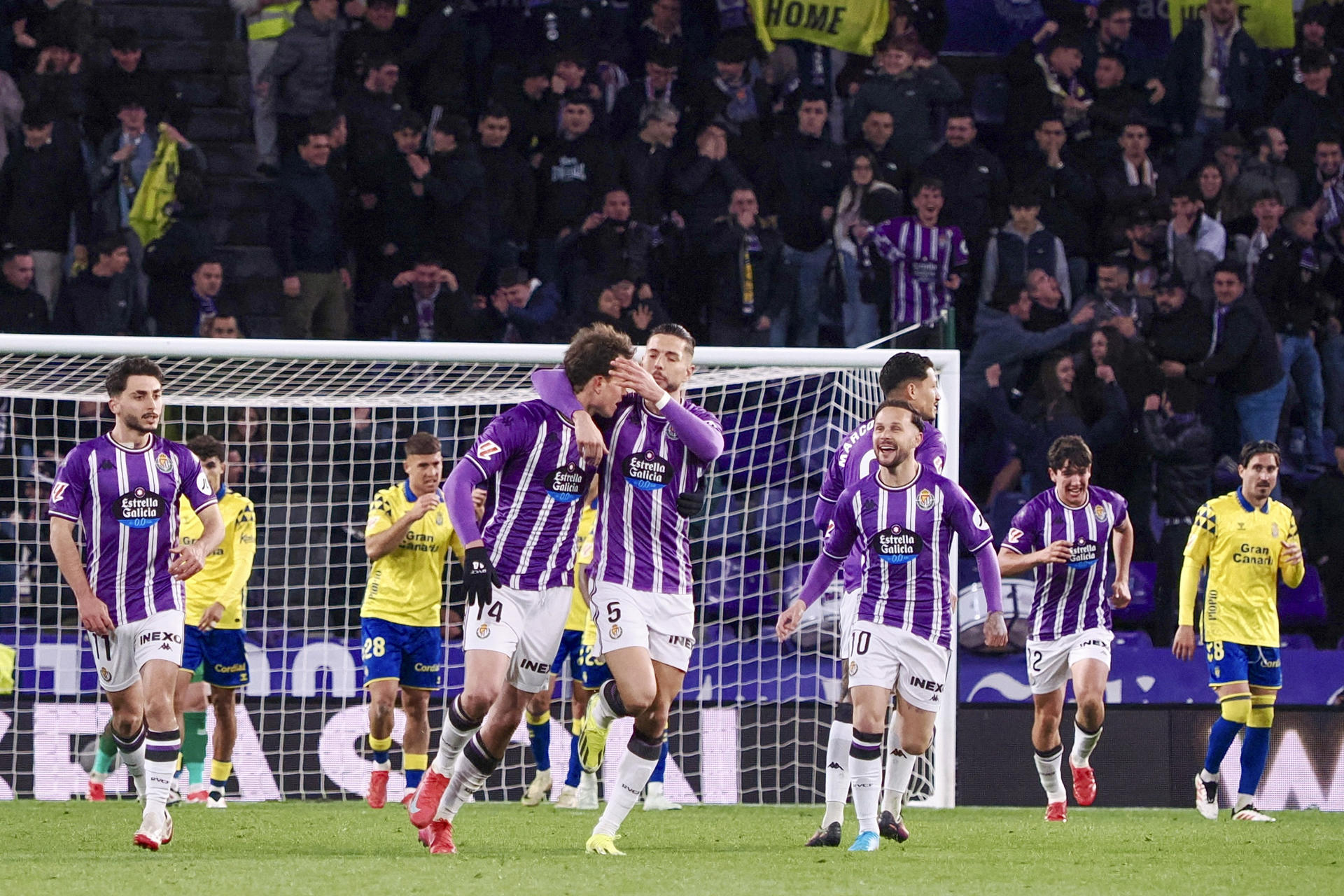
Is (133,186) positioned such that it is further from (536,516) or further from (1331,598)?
(1331,598)

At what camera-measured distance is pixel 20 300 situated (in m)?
12.8

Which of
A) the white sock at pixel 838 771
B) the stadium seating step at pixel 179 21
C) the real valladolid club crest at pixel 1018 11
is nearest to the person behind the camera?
the white sock at pixel 838 771

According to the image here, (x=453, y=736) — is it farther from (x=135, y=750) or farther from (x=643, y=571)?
(x=135, y=750)

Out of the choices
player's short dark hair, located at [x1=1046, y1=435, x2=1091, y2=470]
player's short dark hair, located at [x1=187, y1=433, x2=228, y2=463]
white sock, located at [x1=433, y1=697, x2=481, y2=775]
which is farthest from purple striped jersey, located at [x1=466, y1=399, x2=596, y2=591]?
player's short dark hair, located at [x1=1046, y1=435, x2=1091, y2=470]

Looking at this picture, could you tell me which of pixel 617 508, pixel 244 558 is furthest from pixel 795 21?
pixel 617 508

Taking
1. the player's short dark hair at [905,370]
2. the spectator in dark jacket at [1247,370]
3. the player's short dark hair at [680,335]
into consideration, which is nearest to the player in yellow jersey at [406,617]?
the player's short dark hair at [680,335]

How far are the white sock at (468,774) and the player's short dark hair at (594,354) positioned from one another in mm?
1402

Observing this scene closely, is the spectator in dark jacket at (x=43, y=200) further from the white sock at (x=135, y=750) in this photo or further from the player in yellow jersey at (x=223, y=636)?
the white sock at (x=135, y=750)

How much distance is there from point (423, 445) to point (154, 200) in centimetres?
489

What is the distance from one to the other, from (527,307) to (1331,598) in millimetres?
6298

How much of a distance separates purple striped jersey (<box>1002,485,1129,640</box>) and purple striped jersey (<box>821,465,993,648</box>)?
232 cm

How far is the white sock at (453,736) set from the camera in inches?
265

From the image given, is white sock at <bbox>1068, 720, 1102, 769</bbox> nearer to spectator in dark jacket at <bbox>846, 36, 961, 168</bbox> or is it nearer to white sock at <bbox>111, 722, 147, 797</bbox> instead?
white sock at <bbox>111, 722, 147, 797</bbox>

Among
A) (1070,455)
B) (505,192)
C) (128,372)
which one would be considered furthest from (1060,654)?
(505,192)
